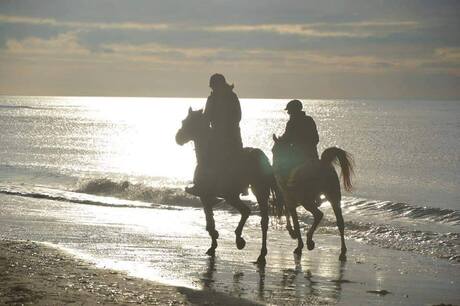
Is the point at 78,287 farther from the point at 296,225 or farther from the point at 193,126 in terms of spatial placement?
the point at 296,225

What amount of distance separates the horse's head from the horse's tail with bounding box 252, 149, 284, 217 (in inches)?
35.2

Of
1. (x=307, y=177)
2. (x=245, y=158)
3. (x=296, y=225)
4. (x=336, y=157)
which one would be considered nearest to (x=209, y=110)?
(x=245, y=158)

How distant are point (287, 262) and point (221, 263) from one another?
3.71 feet

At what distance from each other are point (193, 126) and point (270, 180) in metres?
1.53

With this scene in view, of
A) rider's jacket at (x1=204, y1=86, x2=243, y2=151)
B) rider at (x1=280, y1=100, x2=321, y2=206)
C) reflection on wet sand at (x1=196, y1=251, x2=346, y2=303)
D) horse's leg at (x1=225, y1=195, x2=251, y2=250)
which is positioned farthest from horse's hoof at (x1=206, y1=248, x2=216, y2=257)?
rider's jacket at (x1=204, y1=86, x2=243, y2=151)

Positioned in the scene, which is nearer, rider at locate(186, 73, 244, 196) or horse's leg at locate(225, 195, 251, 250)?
rider at locate(186, 73, 244, 196)

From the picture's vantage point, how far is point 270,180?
12914 mm

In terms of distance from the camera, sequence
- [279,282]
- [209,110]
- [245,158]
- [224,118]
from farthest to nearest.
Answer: [209,110] < [224,118] < [245,158] < [279,282]

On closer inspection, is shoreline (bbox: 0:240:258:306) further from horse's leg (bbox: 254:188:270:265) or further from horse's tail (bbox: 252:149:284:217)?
horse's tail (bbox: 252:149:284:217)

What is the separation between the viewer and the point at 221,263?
12.6m

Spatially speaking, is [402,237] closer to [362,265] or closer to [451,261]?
[451,261]

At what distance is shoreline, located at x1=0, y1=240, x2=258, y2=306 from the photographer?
9.11m

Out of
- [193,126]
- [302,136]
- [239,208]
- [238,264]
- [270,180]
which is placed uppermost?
[302,136]

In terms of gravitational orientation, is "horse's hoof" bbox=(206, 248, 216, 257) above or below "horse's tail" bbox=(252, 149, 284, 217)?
below
